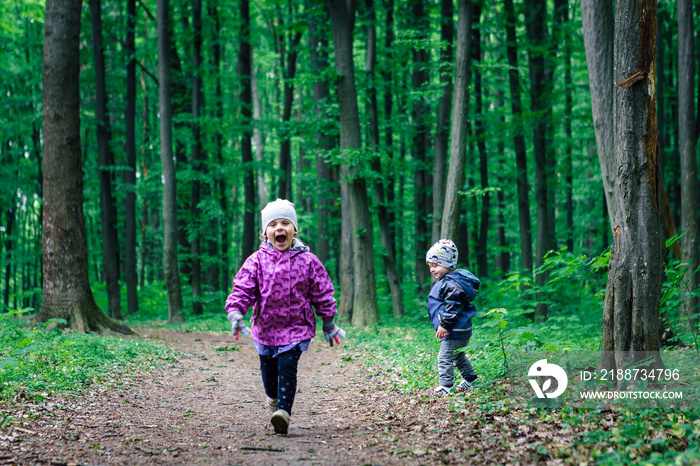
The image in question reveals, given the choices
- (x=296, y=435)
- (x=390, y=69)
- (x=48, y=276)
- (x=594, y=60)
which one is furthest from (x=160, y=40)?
(x=296, y=435)

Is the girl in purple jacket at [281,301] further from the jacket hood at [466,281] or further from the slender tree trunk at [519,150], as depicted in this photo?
the slender tree trunk at [519,150]

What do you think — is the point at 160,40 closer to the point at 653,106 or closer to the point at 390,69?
the point at 390,69

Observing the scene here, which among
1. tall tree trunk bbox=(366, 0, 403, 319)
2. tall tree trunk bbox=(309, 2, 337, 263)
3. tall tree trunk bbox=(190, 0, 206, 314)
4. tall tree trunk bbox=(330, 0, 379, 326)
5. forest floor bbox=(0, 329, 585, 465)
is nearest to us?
forest floor bbox=(0, 329, 585, 465)

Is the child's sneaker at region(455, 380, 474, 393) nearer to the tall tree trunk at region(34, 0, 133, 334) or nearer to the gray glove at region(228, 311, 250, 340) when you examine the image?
the gray glove at region(228, 311, 250, 340)

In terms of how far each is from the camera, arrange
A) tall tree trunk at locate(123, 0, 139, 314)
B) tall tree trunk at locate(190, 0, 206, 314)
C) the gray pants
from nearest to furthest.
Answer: the gray pants < tall tree trunk at locate(123, 0, 139, 314) < tall tree trunk at locate(190, 0, 206, 314)

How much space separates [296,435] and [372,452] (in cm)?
95

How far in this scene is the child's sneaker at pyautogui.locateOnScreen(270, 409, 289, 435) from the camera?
4359 millimetres

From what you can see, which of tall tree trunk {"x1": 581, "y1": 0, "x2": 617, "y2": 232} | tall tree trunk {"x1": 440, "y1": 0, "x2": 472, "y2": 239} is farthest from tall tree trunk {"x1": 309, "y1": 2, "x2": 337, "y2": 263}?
tall tree trunk {"x1": 581, "y1": 0, "x2": 617, "y2": 232}

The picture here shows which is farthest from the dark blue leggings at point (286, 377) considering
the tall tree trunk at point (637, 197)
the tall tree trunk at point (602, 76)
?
the tall tree trunk at point (602, 76)

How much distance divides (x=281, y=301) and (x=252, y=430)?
4.16ft

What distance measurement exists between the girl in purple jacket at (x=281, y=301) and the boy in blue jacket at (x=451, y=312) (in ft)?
4.12

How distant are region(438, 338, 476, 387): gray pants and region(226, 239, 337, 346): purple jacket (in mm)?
1460

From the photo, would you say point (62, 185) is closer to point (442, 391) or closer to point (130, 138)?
point (442, 391)

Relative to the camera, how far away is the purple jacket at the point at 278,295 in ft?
14.9
